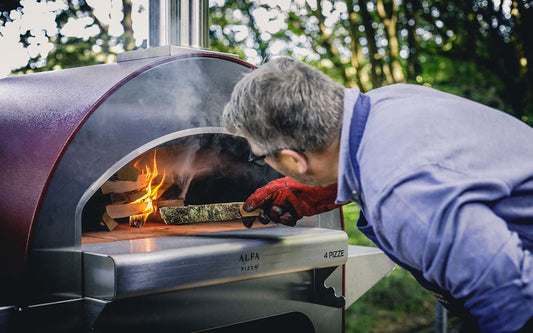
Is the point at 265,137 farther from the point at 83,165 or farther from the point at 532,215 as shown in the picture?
the point at 532,215

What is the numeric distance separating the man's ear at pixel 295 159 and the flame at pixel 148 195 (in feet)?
2.65

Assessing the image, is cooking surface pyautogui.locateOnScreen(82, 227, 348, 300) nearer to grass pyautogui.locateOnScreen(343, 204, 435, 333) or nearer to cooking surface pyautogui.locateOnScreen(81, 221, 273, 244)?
cooking surface pyautogui.locateOnScreen(81, 221, 273, 244)

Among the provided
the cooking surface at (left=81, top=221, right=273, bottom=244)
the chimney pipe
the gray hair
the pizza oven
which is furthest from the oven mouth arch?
the chimney pipe

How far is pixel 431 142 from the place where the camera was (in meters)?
1.21

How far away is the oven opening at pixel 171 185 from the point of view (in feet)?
6.73

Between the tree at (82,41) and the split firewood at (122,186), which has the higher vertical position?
the tree at (82,41)

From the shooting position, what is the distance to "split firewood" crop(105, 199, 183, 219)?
202 centimetres

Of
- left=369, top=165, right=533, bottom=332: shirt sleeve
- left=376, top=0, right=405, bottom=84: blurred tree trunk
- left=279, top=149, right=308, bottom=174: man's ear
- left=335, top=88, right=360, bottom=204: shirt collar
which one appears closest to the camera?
left=369, top=165, right=533, bottom=332: shirt sleeve

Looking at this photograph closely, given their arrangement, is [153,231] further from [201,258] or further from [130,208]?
[201,258]

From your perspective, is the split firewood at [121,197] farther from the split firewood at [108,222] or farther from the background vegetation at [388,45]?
the background vegetation at [388,45]

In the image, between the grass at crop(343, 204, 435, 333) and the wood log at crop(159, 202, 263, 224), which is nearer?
the wood log at crop(159, 202, 263, 224)

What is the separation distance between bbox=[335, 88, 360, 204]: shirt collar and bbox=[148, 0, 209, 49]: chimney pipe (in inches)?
39.9

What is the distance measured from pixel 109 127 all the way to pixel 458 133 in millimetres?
987

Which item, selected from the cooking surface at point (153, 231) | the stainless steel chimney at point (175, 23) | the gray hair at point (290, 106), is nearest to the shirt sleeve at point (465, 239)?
the gray hair at point (290, 106)
